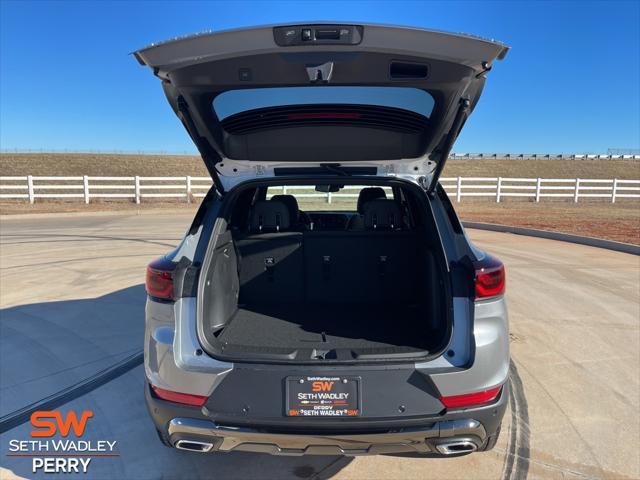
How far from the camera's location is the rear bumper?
1.91m

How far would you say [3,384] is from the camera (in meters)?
3.29

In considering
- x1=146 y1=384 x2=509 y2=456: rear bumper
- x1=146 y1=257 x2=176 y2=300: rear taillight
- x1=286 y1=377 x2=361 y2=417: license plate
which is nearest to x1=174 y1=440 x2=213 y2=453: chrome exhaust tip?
x1=146 y1=384 x2=509 y2=456: rear bumper

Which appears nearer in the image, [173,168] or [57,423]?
[57,423]

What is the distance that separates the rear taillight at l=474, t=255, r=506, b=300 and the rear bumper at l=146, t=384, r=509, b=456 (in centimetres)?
51

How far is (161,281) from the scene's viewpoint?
2.15 m

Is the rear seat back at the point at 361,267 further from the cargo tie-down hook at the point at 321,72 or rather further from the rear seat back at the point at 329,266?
the cargo tie-down hook at the point at 321,72

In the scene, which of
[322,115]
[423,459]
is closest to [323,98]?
[322,115]

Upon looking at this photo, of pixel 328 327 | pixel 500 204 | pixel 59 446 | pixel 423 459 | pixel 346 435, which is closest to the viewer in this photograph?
pixel 346 435

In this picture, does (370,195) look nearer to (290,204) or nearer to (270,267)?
(290,204)

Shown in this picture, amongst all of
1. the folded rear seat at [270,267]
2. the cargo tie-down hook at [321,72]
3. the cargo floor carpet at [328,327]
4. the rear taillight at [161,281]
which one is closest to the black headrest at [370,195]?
the folded rear seat at [270,267]

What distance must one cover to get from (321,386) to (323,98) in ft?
4.84

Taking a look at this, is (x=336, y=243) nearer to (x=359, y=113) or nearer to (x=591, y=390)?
(x=359, y=113)

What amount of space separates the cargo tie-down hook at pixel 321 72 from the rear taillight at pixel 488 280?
115cm

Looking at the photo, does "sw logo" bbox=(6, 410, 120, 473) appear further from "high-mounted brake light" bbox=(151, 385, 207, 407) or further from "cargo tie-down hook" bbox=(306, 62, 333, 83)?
"cargo tie-down hook" bbox=(306, 62, 333, 83)
